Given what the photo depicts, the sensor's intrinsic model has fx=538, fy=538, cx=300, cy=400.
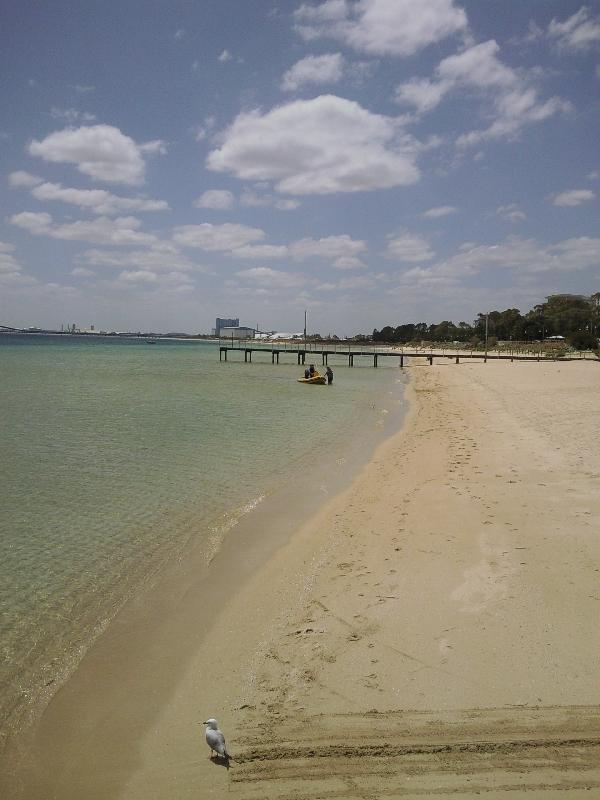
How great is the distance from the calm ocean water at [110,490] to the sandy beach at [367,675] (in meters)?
0.70

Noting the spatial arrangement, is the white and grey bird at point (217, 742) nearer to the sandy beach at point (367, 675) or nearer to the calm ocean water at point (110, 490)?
the sandy beach at point (367, 675)

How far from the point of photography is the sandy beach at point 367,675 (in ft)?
11.7

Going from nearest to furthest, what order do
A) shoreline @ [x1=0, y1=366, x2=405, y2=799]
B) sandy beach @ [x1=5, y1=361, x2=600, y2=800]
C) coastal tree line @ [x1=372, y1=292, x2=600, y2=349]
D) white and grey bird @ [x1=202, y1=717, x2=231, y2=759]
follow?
sandy beach @ [x1=5, y1=361, x2=600, y2=800], white and grey bird @ [x1=202, y1=717, x2=231, y2=759], shoreline @ [x1=0, y1=366, x2=405, y2=799], coastal tree line @ [x1=372, y1=292, x2=600, y2=349]

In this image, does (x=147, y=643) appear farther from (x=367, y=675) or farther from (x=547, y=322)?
(x=547, y=322)

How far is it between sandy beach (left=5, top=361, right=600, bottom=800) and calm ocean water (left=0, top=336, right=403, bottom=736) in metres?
0.70

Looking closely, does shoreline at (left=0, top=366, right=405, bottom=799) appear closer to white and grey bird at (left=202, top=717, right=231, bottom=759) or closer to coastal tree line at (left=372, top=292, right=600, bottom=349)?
white and grey bird at (left=202, top=717, right=231, bottom=759)

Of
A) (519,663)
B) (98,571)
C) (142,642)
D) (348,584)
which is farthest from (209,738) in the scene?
(98,571)

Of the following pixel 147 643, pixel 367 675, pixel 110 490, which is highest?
pixel 367 675

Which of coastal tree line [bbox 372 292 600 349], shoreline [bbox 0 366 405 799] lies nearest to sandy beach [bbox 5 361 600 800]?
shoreline [bbox 0 366 405 799]

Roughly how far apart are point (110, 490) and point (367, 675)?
8088 mm

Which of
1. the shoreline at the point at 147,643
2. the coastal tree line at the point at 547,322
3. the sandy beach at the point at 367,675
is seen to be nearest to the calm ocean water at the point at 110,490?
the shoreline at the point at 147,643

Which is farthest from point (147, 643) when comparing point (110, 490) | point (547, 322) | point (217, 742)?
point (547, 322)

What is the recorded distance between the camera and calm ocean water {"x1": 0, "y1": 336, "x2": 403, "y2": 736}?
5973 mm

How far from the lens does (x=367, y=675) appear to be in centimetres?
451
